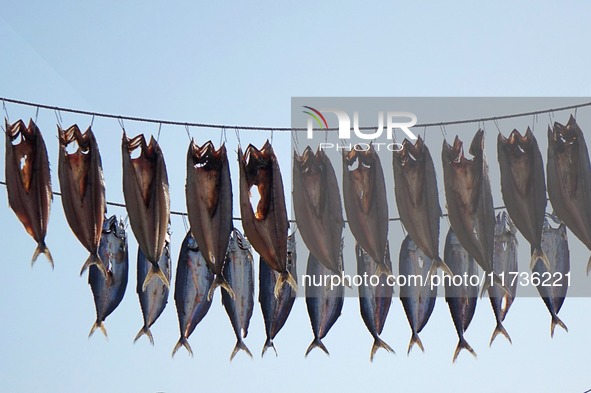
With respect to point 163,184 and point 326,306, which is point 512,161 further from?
point 163,184

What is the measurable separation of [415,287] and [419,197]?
0.99 meters

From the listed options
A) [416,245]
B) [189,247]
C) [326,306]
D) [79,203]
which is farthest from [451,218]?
[79,203]

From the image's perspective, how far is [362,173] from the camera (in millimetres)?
9352

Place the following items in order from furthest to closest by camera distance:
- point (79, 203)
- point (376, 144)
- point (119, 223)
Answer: point (119, 223) → point (376, 144) → point (79, 203)

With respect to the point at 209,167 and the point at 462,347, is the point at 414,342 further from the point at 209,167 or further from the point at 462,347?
the point at 209,167

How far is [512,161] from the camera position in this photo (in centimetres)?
930

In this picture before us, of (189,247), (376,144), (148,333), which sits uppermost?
(376,144)

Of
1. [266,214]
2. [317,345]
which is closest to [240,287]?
[317,345]

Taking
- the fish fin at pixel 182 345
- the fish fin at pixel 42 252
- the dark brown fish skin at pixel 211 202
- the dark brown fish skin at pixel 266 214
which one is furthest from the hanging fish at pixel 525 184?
the fish fin at pixel 42 252

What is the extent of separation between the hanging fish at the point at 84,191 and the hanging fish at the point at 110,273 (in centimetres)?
82

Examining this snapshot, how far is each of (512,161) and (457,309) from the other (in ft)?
4.44

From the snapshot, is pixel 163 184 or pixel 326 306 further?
pixel 326 306

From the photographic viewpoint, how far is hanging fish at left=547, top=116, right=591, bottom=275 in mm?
9133

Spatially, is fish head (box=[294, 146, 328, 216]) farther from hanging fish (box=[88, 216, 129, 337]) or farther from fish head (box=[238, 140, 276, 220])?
hanging fish (box=[88, 216, 129, 337])
